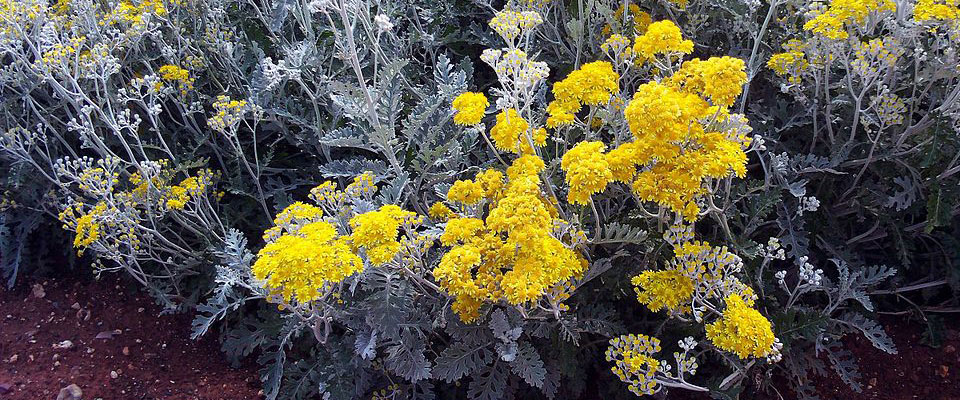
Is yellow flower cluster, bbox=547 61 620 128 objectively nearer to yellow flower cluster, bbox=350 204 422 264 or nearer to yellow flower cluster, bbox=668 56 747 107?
yellow flower cluster, bbox=668 56 747 107

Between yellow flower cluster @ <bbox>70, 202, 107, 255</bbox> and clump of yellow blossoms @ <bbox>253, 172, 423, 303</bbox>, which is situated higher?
clump of yellow blossoms @ <bbox>253, 172, 423, 303</bbox>

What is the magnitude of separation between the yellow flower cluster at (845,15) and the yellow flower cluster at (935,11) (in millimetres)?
100

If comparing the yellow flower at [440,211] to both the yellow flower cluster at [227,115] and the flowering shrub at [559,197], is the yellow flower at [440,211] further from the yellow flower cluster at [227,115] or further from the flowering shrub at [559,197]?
the yellow flower cluster at [227,115]

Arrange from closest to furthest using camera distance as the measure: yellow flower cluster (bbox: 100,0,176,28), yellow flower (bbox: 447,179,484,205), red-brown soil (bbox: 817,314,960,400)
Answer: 1. yellow flower (bbox: 447,179,484,205)
2. red-brown soil (bbox: 817,314,960,400)
3. yellow flower cluster (bbox: 100,0,176,28)

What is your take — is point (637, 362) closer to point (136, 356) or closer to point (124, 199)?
point (124, 199)

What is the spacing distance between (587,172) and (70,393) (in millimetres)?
2585

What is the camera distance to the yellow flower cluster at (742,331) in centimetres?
216

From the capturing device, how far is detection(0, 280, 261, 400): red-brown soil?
3.19 m

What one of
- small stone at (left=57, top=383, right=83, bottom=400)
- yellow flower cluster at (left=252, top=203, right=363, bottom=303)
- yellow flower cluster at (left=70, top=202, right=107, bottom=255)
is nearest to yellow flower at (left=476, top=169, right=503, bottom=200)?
yellow flower cluster at (left=252, top=203, right=363, bottom=303)

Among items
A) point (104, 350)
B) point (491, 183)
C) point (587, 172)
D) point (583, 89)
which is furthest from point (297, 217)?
point (104, 350)

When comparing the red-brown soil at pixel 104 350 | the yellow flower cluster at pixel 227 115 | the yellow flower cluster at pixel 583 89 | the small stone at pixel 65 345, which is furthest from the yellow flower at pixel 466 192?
the small stone at pixel 65 345

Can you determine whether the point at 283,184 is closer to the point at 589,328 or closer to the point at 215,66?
the point at 215,66

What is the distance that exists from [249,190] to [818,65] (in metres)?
2.79

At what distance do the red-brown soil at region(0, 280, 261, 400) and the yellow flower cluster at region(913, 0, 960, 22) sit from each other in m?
3.03
